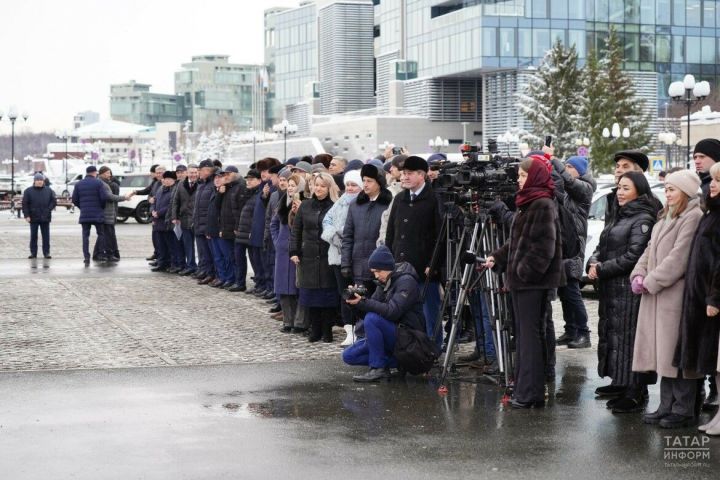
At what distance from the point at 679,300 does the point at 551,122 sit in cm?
6625

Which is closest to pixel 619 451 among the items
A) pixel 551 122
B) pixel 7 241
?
pixel 7 241

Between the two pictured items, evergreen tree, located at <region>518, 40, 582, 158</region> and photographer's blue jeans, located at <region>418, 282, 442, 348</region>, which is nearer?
→ photographer's blue jeans, located at <region>418, 282, 442, 348</region>

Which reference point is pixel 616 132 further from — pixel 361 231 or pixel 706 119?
pixel 361 231

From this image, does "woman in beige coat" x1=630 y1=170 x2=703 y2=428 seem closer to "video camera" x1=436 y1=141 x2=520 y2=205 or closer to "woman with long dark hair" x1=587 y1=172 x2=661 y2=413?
"woman with long dark hair" x1=587 y1=172 x2=661 y2=413

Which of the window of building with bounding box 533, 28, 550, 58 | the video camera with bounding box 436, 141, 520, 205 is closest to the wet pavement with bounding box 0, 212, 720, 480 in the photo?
the video camera with bounding box 436, 141, 520, 205

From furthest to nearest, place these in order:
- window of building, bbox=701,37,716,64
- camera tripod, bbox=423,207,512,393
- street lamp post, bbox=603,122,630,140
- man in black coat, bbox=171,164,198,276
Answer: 1. window of building, bbox=701,37,716,64
2. street lamp post, bbox=603,122,630,140
3. man in black coat, bbox=171,164,198,276
4. camera tripod, bbox=423,207,512,393

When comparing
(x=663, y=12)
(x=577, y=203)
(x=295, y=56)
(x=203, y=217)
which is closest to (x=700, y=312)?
(x=577, y=203)

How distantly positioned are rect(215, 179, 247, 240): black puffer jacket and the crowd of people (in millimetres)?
2297

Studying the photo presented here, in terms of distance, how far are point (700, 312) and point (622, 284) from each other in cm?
108

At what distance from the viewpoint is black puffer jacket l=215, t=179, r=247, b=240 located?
19.2m

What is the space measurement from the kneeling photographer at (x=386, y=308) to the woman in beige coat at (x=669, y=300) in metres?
2.38

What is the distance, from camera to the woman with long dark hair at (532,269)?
30.7 ft

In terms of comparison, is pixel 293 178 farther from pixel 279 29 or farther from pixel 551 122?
pixel 279 29

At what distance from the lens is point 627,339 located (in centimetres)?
946
